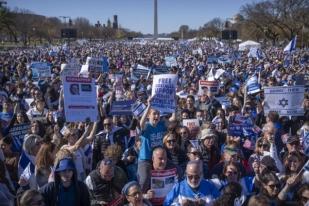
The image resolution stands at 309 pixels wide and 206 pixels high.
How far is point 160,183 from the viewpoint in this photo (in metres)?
5.30

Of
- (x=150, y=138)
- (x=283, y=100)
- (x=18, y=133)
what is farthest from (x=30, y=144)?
(x=283, y=100)

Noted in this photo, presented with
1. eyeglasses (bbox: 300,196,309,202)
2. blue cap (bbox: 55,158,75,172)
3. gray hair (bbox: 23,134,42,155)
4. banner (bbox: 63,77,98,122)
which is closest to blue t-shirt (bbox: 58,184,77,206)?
blue cap (bbox: 55,158,75,172)

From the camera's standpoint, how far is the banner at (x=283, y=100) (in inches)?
349

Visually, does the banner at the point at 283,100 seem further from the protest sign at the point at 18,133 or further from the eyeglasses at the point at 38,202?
the eyeglasses at the point at 38,202

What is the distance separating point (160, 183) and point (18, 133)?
3370 millimetres

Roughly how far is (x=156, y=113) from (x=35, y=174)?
199 centimetres

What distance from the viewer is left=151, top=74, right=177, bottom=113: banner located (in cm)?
799

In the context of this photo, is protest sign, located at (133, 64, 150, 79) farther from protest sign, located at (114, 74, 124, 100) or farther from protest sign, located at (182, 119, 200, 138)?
protest sign, located at (182, 119, 200, 138)

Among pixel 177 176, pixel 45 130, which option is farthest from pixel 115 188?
pixel 45 130

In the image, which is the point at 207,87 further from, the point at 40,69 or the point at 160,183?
the point at 40,69

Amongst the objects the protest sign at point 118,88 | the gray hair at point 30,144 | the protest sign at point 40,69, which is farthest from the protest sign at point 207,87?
the protest sign at point 40,69

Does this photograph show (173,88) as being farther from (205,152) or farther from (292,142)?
(292,142)

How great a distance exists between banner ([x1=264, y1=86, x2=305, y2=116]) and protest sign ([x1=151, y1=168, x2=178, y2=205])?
13.6 ft

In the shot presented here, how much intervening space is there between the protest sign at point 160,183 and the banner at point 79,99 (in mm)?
1837
